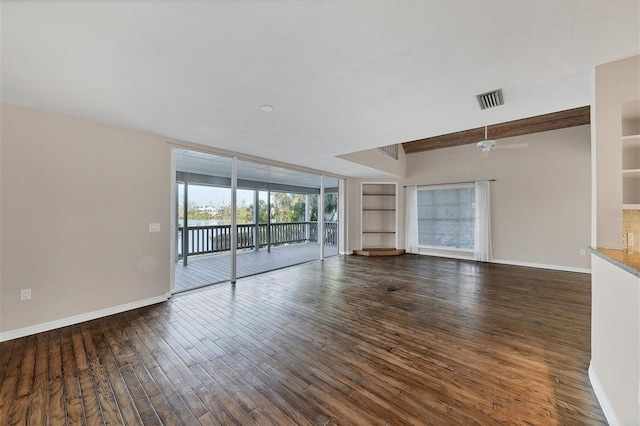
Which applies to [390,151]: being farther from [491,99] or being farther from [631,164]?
[631,164]

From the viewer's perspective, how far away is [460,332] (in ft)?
8.55

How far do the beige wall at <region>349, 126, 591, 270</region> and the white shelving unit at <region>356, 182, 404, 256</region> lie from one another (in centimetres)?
208

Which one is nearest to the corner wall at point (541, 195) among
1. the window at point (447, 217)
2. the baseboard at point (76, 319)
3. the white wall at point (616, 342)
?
the window at point (447, 217)

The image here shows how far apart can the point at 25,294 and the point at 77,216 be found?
90 centimetres

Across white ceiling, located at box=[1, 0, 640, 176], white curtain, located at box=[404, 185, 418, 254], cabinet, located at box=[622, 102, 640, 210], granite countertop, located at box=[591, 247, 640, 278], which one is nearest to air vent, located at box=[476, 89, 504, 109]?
white ceiling, located at box=[1, 0, 640, 176]

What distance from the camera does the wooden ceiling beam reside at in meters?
4.96

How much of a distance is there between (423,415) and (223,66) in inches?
110

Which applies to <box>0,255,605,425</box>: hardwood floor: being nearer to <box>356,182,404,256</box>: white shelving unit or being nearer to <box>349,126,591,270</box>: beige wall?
<box>349,126,591,270</box>: beige wall

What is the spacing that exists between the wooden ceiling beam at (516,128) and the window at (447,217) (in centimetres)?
124

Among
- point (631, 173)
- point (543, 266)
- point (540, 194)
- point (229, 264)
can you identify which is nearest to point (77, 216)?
point (229, 264)

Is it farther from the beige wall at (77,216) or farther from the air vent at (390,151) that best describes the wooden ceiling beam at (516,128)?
the beige wall at (77,216)

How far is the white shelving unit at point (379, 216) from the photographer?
7.76 m

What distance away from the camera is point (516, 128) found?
18.6ft

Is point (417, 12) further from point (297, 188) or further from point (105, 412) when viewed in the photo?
point (297, 188)
